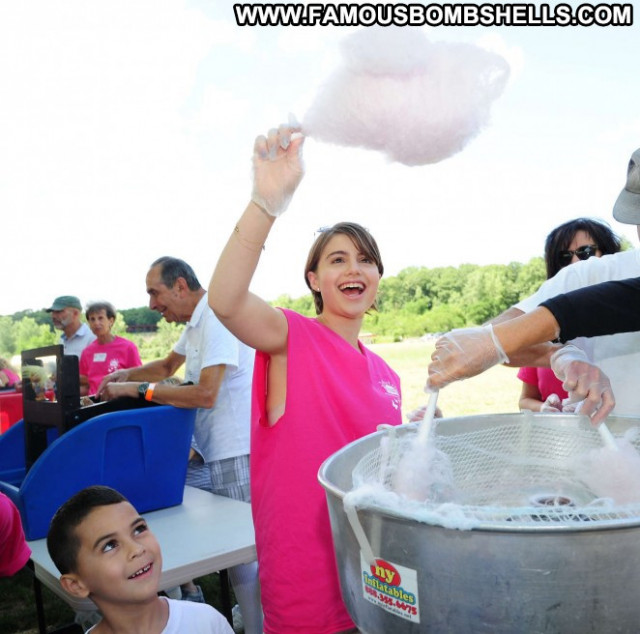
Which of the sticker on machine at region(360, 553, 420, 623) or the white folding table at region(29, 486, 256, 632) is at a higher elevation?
the sticker on machine at region(360, 553, 420, 623)

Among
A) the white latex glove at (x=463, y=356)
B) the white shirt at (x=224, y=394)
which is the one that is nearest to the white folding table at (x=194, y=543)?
the white shirt at (x=224, y=394)

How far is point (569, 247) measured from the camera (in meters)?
1.98

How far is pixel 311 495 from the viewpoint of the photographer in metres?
1.18

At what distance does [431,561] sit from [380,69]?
704 millimetres

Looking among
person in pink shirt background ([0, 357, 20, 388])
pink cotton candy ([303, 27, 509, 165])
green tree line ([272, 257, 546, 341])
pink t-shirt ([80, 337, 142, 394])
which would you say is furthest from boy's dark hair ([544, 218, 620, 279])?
green tree line ([272, 257, 546, 341])

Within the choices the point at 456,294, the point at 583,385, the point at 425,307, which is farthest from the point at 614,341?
the point at 456,294

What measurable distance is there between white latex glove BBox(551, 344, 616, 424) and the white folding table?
914 millimetres

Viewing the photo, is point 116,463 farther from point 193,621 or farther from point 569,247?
point 569,247

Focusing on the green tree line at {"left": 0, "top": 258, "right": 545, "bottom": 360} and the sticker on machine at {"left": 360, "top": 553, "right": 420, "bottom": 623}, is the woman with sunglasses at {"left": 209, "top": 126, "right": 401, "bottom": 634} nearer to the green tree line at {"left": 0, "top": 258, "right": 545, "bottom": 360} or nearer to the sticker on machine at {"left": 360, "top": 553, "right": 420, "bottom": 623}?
the sticker on machine at {"left": 360, "top": 553, "right": 420, "bottom": 623}

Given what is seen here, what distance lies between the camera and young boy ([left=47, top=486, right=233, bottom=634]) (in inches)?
46.6

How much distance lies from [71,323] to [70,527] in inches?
134

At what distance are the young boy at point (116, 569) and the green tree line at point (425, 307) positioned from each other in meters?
4.16

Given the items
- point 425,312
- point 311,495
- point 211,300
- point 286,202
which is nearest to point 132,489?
point 311,495

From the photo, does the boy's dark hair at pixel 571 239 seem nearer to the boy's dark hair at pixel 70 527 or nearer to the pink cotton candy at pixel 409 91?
the pink cotton candy at pixel 409 91
